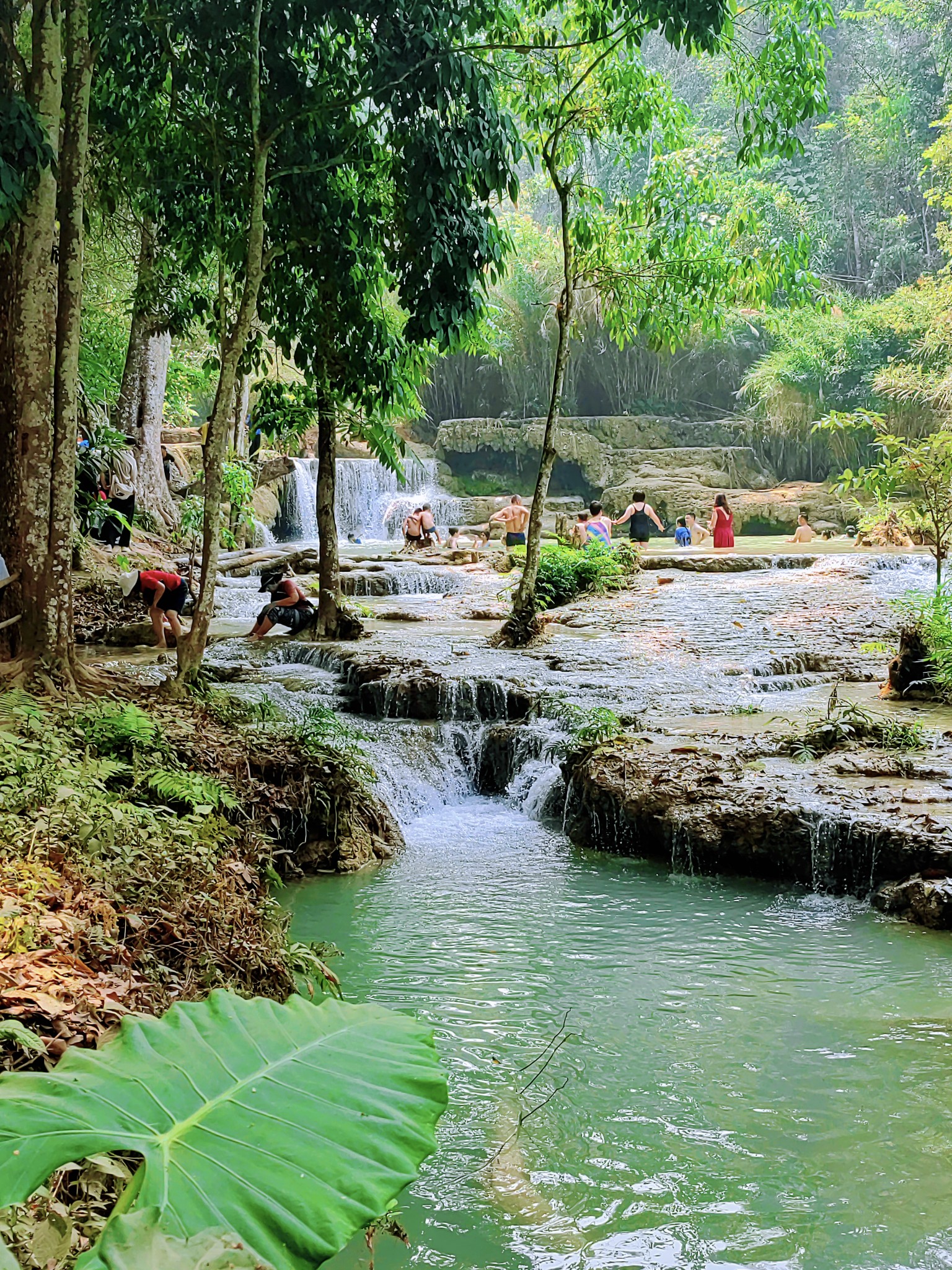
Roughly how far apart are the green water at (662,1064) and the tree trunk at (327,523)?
15.9ft

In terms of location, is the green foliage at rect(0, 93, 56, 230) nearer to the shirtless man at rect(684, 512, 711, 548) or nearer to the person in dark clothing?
the person in dark clothing

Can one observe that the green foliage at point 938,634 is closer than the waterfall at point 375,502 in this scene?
Yes

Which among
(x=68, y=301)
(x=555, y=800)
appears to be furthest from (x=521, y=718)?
(x=68, y=301)

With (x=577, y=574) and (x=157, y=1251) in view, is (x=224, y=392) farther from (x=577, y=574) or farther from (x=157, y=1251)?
(x=577, y=574)

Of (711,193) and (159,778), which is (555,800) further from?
(711,193)

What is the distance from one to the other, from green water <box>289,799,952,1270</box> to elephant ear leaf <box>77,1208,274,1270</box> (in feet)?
5.83

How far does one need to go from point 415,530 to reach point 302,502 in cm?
457

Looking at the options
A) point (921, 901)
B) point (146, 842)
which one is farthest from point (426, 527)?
point (146, 842)

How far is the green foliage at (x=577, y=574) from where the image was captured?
45.8ft

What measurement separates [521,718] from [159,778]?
151 inches

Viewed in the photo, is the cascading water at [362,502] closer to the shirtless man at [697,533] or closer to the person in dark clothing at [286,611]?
the shirtless man at [697,533]

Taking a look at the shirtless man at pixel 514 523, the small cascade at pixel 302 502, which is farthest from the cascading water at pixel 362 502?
the shirtless man at pixel 514 523

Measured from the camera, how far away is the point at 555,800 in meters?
7.42

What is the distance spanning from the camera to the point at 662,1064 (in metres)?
3.75
